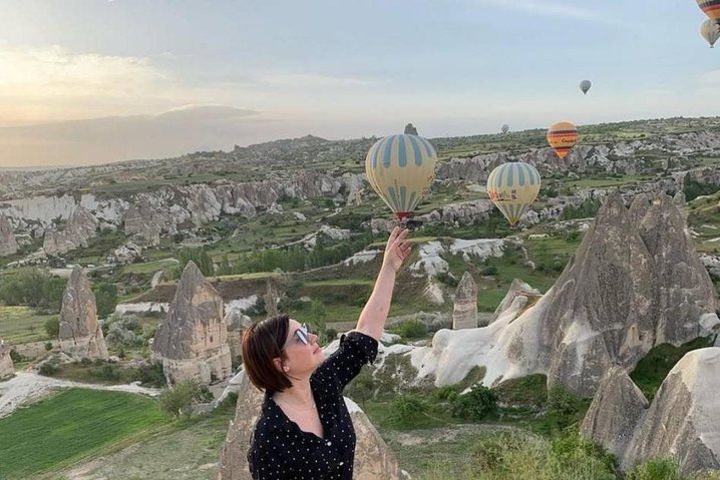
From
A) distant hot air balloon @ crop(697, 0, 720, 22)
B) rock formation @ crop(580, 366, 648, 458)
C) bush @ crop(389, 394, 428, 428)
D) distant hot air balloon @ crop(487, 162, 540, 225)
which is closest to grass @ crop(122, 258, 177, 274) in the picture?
bush @ crop(389, 394, 428, 428)

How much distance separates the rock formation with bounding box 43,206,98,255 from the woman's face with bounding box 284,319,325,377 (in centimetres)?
8488

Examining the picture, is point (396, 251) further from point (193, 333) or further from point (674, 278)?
point (193, 333)

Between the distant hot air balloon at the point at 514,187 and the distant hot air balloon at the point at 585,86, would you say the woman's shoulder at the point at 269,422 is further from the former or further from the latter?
the distant hot air balloon at the point at 585,86

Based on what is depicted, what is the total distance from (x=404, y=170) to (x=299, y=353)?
9079 mm

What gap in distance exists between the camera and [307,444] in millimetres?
2734

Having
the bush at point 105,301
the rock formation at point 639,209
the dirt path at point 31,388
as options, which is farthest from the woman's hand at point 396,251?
the bush at point 105,301

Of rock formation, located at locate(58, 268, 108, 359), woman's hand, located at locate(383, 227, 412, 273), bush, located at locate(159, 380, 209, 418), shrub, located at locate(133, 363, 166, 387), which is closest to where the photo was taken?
woman's hand, located at locate(383, 227, 412, 273)

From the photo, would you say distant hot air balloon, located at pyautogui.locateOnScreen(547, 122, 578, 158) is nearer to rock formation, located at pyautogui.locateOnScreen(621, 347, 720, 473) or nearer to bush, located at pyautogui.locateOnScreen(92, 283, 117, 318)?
rock formation, located at pyautogui.locateOnScreen(621, 347, 720, 473)

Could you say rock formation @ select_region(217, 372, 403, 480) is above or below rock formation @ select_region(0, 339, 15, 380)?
above

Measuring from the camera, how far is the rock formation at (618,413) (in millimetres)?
15375

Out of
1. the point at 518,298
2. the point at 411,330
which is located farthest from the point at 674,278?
the point at 411,330

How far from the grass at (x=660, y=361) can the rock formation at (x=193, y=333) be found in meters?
19.5

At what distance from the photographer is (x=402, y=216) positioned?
1173 centimetres

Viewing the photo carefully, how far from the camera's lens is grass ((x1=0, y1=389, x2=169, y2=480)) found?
25062 millimetres
